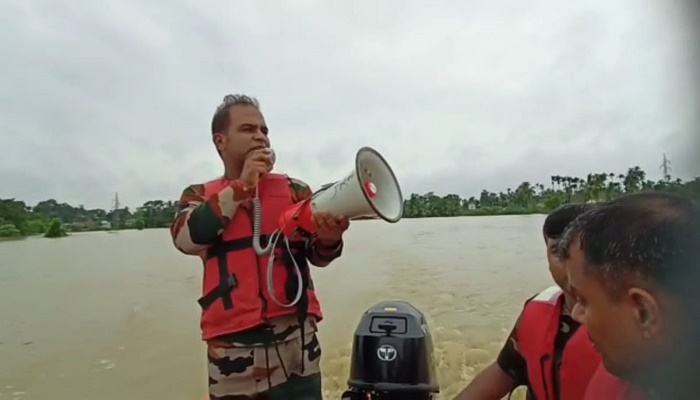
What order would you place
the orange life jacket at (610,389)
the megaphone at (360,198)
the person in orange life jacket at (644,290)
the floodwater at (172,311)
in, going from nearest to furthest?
the person in orange life jacket at (644,290) → the orange life jacket at (610,389) → the megaphone at (360,198) → the floodwater at (172,311)

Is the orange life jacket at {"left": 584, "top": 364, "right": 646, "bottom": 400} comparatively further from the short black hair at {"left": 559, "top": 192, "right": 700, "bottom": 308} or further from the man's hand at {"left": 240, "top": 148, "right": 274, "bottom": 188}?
the man's hand at {"left": 240, "top": 148, "right": 274, "bottom": 188}

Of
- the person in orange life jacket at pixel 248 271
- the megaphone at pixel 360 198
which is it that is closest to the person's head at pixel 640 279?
the megaphone at pixel 360 198

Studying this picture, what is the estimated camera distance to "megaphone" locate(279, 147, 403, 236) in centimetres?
152

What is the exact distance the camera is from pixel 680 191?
924 millimetres

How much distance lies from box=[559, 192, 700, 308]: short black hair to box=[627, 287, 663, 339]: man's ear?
0.07 feet

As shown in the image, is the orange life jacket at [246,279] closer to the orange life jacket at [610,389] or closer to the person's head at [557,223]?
the person's head at [557,223]

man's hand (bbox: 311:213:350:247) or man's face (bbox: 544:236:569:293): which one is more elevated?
man's hand (bbox: 311:213:350:247)

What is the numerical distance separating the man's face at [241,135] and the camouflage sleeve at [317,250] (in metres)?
0.20

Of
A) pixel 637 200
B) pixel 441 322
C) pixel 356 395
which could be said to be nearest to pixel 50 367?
pixel 441 322

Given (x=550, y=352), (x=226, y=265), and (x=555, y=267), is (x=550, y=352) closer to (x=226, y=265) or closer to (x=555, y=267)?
(x=555, y=267)

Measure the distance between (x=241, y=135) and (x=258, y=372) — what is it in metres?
0.72

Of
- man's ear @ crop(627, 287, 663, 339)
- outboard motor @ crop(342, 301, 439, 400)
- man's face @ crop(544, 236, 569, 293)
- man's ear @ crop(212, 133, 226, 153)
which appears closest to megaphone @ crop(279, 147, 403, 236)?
man's ear @ crop(212, 133, 226, 153)

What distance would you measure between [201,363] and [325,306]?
2791mm

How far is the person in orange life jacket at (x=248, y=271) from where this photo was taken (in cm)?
164
